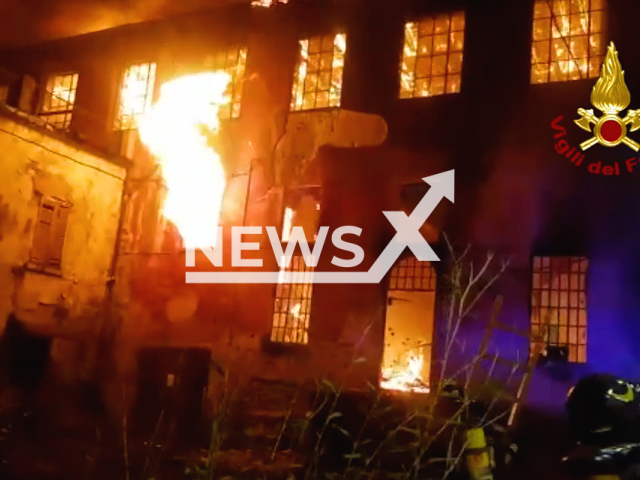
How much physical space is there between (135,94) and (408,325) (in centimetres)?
880

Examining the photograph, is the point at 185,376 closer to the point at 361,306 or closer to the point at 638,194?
the point at 361,306

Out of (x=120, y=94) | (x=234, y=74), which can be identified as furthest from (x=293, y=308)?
(x=120, y=94)

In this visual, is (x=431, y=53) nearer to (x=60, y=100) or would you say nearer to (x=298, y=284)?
(x=298, y=284)

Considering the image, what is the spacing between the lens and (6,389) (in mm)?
12977

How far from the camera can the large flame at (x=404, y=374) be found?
11.9m

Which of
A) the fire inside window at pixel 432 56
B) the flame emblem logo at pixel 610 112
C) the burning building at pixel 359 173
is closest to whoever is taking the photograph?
the flame emblem logo at pixel 610 112

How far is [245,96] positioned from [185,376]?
6.22 m

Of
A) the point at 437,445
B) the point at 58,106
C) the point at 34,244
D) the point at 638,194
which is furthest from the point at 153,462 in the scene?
the point at 58,106

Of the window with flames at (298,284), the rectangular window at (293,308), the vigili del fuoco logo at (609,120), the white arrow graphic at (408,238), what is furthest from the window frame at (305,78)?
the vigili del fuoco logo at (609,120)

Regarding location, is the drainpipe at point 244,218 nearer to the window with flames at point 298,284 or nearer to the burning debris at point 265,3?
the window with flames at point 298,284

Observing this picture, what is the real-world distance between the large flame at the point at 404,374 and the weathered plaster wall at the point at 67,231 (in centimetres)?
681

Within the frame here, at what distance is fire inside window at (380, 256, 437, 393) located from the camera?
12.1 metres

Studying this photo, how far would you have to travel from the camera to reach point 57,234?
14.1 m

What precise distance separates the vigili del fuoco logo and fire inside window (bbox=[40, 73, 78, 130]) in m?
12.3
